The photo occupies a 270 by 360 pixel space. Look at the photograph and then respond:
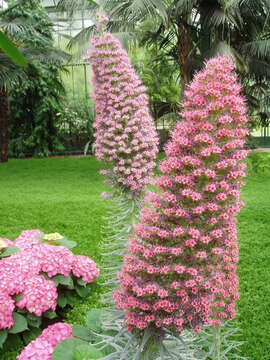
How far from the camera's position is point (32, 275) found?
2.95m

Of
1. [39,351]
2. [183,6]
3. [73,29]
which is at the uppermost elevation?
[73,29]

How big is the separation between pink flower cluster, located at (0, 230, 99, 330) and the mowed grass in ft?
1.10

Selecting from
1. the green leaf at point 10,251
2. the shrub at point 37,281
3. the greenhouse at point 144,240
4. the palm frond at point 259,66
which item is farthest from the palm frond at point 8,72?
the green leaf at point 10,251

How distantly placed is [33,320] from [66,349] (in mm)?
941

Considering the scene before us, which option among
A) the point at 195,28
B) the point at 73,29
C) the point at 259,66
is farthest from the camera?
the point at 73,29

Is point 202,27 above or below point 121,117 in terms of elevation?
above

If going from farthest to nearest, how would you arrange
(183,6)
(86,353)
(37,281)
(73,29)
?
(73,29) < (183,6) < (37,281) < (86,353)

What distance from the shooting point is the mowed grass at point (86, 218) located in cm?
322

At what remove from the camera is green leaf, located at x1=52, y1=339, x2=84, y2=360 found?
2.04 meters

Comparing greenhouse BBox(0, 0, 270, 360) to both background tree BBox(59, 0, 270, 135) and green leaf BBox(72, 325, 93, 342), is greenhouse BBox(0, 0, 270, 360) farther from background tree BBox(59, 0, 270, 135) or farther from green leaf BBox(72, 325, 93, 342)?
background tree BBox(59, 0, 270, 135)

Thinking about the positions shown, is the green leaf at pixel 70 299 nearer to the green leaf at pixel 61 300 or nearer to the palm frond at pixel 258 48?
the green leaf at pixel 61 300

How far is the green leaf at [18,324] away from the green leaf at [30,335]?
20cm

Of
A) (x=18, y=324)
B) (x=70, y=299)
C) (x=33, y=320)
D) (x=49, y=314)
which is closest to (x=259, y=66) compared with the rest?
(x=70, y=299)

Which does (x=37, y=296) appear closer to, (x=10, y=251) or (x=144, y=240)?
(x=10, y=251)
